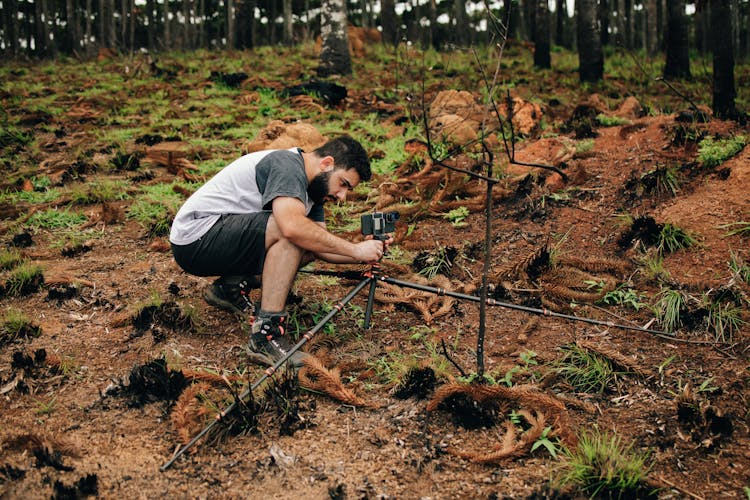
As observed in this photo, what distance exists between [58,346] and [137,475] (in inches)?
55.0

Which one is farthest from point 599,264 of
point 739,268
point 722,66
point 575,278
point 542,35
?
point 542,35

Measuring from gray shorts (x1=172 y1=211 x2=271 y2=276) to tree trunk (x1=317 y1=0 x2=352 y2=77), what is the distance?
24.8ft

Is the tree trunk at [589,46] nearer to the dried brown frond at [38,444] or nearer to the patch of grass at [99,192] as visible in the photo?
the patch of grass at [99,192]

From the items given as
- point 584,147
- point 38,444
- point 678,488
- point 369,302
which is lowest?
point 678,488

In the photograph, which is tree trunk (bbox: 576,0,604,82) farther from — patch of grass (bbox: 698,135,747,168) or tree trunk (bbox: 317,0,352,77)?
patch of grass (bbox: 698,135,747,168)

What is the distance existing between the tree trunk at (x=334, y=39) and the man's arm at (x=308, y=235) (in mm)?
7781

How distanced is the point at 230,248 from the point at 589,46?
349 inches

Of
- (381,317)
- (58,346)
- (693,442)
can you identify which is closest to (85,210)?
(58,346)

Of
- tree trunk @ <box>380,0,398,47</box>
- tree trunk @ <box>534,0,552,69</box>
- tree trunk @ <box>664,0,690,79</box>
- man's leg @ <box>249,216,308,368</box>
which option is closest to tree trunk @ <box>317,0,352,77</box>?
tree trunk @ <box>534,0,552,69</box>

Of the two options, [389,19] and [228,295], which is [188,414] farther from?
[389,19]

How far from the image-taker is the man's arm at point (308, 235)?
114 inches

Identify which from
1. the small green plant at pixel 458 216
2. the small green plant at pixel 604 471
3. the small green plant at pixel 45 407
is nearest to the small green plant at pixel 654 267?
the small green plant at pixel 458 216

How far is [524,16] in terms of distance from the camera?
24953 mm

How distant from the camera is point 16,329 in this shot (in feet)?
10.7
